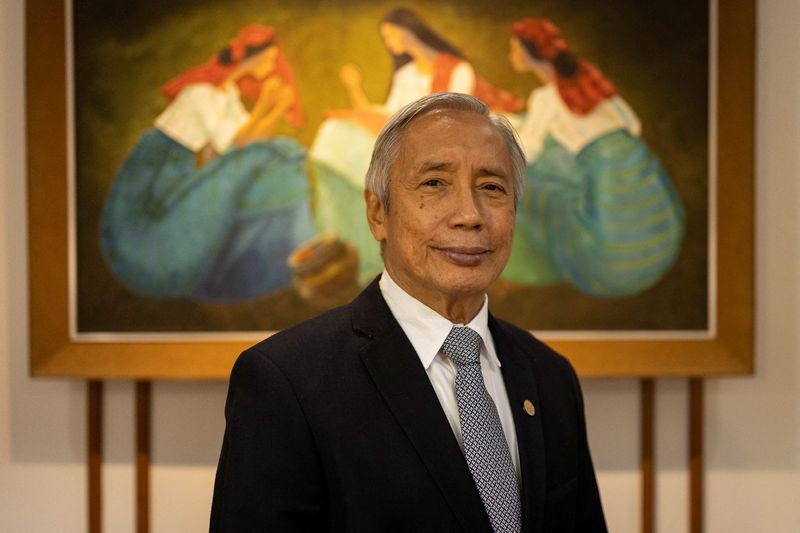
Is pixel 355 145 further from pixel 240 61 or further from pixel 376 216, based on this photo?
pixel 376 216

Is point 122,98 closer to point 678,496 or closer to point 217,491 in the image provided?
point 217,491

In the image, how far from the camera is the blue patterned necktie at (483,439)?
1.11 metres

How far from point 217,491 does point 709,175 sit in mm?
1571

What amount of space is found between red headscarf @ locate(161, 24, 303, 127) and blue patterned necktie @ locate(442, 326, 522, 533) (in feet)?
3.44

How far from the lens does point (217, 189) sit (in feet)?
6.58

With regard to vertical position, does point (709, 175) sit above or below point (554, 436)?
above

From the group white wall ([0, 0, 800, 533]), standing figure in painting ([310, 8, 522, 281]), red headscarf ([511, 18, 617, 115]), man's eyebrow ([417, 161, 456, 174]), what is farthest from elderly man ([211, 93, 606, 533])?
white wall ([0, 0, 800, 533])

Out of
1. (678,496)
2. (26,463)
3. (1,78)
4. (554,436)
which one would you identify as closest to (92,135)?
(1,78)

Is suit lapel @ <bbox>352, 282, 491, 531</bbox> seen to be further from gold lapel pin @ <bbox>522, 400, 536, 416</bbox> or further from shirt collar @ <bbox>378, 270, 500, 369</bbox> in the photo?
gold lapel pin @ <bbox>522, 400, 536, 416</bbox>

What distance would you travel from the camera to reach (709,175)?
2047mm

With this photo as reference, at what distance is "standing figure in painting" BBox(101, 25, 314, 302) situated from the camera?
200 centimetres

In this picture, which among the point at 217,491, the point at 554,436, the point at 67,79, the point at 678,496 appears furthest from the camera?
the point at 678,496

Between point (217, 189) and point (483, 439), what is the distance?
116cm

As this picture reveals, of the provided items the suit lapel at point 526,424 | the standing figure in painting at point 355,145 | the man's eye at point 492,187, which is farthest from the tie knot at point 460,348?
the standing figure in painting at point 355,145
